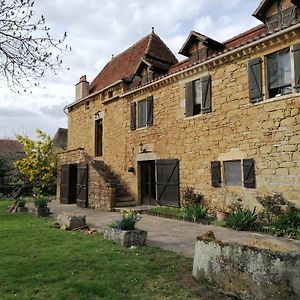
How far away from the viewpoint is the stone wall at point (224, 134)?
28.3ft

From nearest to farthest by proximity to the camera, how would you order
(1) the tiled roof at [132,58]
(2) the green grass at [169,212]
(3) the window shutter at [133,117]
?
→ 1. (2) the green grass at [169,212]
2. (3) the window shutter at [133,117]
3. (1) the tiled roof at [132,58]

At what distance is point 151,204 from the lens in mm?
13641

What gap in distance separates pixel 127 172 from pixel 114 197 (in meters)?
1.98

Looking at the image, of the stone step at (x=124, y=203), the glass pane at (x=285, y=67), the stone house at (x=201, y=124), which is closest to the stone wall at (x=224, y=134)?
the stone house at (x=201, y=124)

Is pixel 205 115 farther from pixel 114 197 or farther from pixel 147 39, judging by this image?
pixel 147 39

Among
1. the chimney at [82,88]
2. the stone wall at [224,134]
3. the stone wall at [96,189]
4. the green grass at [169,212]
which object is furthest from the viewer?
the chimney at [82,88]

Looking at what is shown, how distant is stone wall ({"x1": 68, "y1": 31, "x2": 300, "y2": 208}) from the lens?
28.3 ft

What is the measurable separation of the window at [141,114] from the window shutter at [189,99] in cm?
225

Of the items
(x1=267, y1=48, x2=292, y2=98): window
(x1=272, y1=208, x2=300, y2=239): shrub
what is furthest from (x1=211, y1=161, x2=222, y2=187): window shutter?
(x1=267, y1=48, x2=292, y2=98): window

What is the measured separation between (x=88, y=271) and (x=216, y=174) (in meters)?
6.69

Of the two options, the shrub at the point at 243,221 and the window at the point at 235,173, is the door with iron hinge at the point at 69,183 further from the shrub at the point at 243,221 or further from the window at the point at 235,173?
the shrub at the point at 243,221

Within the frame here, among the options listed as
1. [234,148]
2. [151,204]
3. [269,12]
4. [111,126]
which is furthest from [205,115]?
[111,126]

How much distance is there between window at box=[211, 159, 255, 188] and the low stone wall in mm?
5699

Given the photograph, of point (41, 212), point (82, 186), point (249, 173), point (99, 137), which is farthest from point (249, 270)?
point (99, 137)
